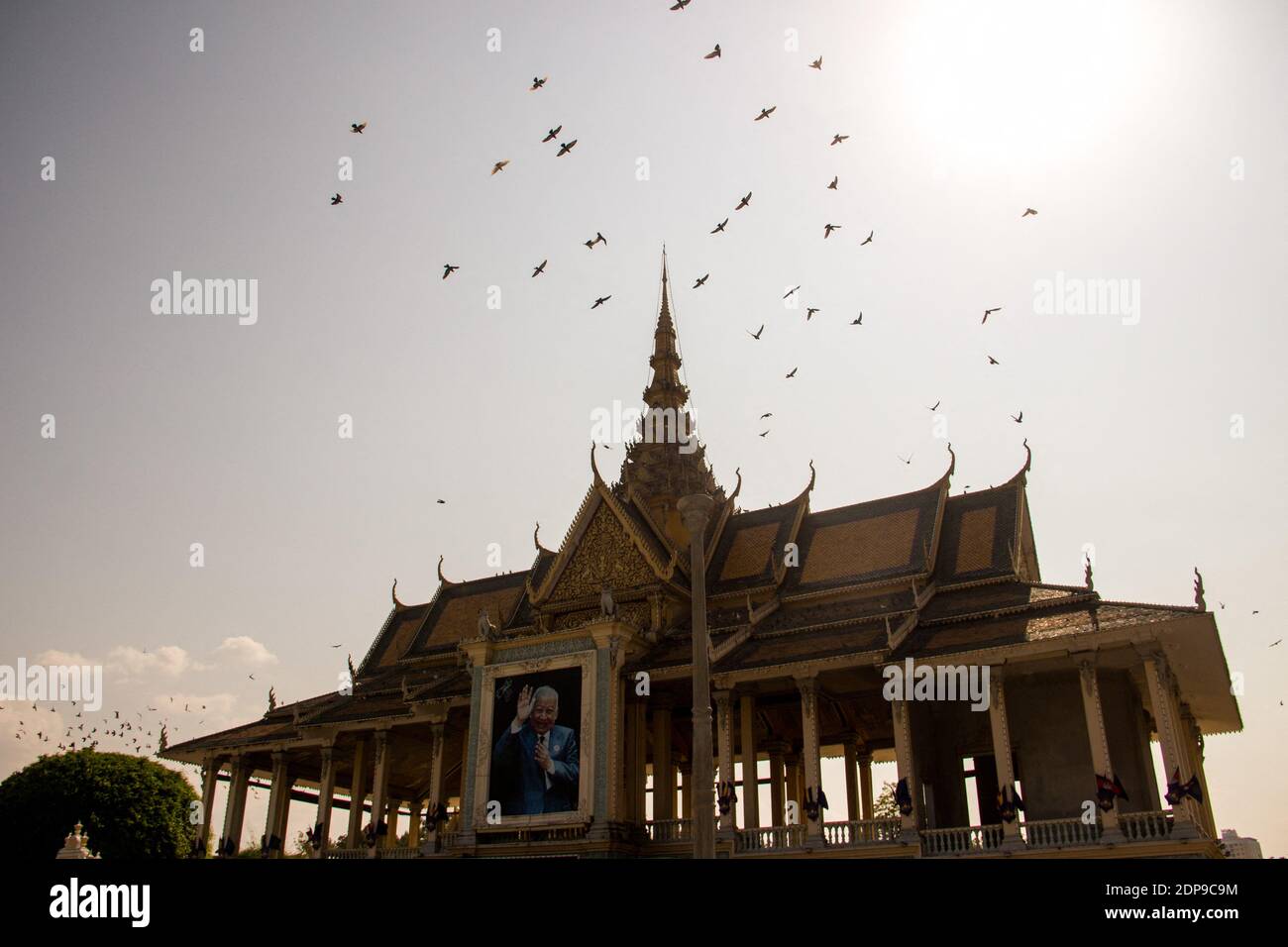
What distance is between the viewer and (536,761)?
91.0 feet

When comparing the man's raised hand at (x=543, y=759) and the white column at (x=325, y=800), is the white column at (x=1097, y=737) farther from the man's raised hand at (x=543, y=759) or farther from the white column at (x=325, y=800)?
the white column at (x=325, y=800)

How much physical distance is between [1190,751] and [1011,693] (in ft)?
20.9

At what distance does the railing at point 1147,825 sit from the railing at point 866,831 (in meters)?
4.68

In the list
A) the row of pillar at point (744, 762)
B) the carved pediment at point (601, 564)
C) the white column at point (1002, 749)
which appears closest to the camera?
the white column at point (1002, 749)

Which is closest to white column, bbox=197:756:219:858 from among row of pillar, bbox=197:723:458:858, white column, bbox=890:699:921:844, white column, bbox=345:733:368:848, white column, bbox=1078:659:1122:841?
row of pillar, bbox=197:723:458:858

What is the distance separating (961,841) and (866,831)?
2.14 m

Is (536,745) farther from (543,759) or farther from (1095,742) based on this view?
(1095,742)

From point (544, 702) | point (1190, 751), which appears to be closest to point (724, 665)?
point (544, 702)

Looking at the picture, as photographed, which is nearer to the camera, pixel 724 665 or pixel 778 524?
pixel 724 665

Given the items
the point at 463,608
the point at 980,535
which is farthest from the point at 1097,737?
the point at 463,608

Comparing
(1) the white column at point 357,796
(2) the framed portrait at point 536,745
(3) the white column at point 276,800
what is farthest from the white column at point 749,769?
(3) the white column at point 276,800

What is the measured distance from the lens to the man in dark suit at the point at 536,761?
27.1 m

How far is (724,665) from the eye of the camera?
2677cm

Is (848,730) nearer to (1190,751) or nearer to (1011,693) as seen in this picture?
(1011,693)
